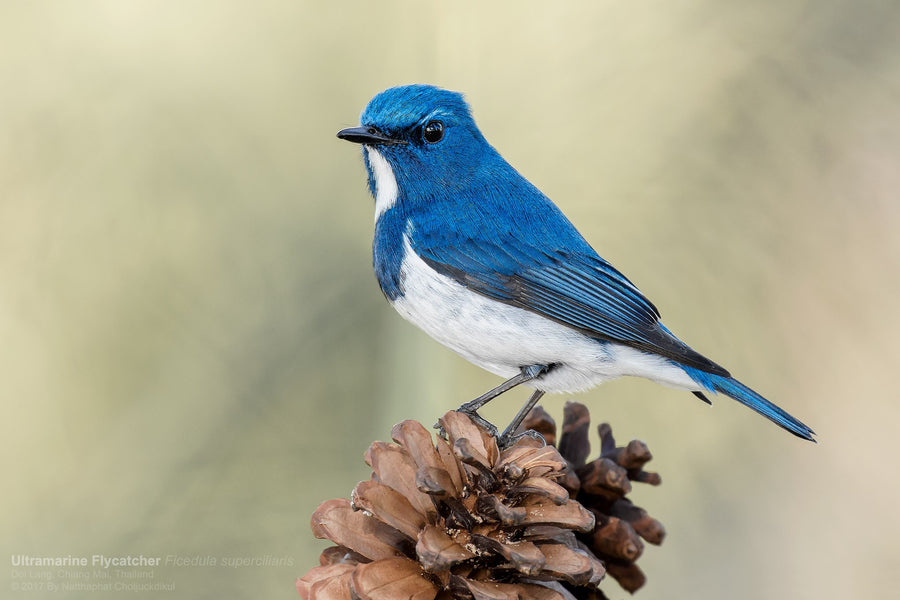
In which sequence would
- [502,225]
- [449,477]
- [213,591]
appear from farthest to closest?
[213,591] → [502,225] → [449,477]

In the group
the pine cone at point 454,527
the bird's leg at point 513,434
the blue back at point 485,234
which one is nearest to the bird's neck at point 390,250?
the blue back at point 485,234

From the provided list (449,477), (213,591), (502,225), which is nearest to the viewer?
(449,477)

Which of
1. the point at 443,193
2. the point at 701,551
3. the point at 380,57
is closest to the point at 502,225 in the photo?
the point at 443,193

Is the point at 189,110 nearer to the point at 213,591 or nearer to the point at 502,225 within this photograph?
the point at 502,225

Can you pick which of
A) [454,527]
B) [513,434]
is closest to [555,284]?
[513,434]

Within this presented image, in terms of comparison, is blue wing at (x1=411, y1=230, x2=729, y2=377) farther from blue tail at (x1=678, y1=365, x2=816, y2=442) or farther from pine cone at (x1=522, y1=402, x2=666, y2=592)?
pine cone at (x1=522, y1=402, x2=666, y2=592)

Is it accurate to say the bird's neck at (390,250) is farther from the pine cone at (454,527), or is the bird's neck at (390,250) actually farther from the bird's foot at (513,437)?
the pine cone at (454,527)
